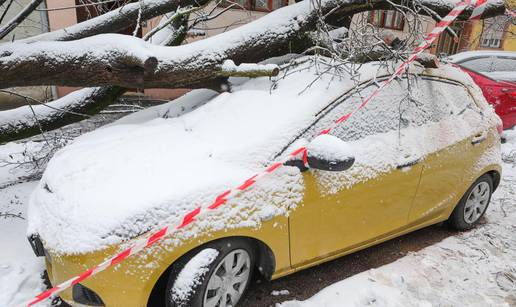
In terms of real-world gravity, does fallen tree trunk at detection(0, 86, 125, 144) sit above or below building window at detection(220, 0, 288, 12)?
below

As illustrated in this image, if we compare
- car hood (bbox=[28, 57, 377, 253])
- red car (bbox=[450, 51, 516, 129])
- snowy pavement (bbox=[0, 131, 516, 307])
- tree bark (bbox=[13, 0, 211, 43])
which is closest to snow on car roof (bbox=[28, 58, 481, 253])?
car hood (bbox=[28, 57, 377, 253])

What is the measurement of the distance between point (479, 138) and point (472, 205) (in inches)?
29.6

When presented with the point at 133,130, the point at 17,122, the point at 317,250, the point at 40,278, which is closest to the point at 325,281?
the point at 317,250

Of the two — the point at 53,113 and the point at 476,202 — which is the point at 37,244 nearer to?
the point at 53,113

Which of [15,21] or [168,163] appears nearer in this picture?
[168,163]

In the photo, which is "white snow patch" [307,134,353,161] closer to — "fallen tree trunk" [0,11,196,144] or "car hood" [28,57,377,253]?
"car hood" [28,57,377,253]

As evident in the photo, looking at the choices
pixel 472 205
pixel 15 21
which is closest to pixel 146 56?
pixel 15 21

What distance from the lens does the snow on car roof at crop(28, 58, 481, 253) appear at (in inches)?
85.0

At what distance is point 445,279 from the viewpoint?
3.19m

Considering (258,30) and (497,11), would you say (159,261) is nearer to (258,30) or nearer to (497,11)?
(258,30)

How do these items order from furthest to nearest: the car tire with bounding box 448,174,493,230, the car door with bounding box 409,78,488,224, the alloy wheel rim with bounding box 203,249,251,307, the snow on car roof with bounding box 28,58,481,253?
the car tire with bounding box 448,174,493,230, the car door with bounding box 409,78,488,224, the alloy wheel rim with bounding box 203,249,251,307, the snow on car roof with bounding box 28,58,481,253

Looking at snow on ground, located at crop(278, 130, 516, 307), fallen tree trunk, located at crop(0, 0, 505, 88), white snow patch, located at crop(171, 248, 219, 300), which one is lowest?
snow on ground, located at crop(278, 130, 516, 307)

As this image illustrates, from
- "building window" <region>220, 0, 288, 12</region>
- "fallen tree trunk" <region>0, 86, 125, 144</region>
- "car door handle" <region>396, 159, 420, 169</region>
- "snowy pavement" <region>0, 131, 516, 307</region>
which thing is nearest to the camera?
"snowy pavement" <region>0, 131, 516, 307</region>

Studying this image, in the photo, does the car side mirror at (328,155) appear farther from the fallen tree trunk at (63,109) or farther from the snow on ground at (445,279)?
the fallen tree trunk at (63,109)
